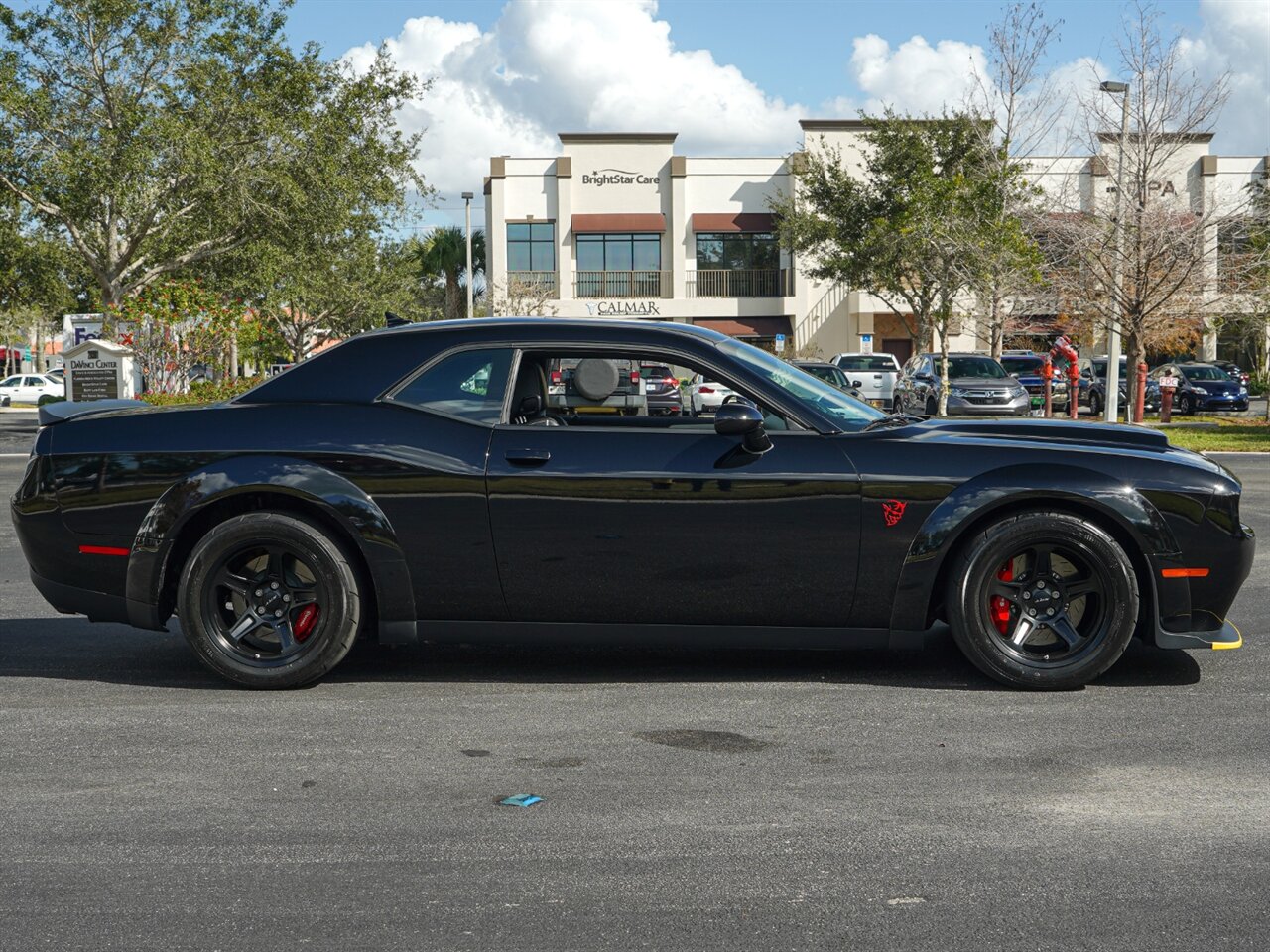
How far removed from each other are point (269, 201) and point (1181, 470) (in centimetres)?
2683

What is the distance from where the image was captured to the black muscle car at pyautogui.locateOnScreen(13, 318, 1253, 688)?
18.4 feet

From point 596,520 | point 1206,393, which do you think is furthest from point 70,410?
point 1206,393

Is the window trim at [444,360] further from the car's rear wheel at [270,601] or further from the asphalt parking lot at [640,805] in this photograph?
the asphalt parking lot at [640,805]

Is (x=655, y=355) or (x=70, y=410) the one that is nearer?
(x=655, y=355)

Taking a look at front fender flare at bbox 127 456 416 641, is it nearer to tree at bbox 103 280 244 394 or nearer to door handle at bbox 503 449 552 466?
door handle at bbox 503 449 552 466

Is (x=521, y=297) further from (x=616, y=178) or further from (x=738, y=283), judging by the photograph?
(x=738, y=283)

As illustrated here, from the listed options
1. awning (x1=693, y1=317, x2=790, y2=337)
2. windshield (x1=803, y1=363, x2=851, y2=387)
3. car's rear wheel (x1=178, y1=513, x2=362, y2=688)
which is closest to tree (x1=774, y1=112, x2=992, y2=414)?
windshield (x1=803, y1=363, x2=851, y2=387)

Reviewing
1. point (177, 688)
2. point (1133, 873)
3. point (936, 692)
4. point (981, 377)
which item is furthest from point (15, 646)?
point (981, 377)

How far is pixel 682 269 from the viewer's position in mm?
59906

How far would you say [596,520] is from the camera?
566 centimetres

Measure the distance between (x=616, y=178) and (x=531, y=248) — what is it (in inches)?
188

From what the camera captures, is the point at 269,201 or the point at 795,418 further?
the point at 269,201

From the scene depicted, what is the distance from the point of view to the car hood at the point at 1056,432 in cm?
593

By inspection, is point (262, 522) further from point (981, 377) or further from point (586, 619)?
point (981, 377)
